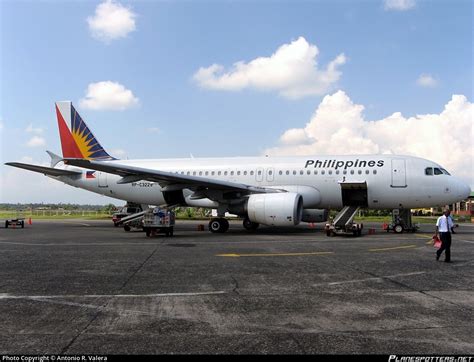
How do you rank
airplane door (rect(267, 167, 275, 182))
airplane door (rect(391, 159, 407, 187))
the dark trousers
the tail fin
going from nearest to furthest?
the dark trousers, airplane door (rect(391, 159, 407, 187)), airplane door (rect(267, 167, 275, 182)), the tail fin

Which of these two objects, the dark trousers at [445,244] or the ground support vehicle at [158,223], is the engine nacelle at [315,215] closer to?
the ground support vehicle at [158,223]

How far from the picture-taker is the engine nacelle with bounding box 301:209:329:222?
2328cm

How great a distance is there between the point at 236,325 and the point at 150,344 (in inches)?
46.6

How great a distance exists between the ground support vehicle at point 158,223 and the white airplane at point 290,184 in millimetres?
1775

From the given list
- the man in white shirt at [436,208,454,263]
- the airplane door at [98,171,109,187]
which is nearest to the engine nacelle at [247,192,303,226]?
the man in white shirt at [436,208,454,263]

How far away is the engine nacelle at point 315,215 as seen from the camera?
23281 mm

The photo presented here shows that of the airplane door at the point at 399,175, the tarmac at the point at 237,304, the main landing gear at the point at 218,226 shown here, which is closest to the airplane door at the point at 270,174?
the main landing gear at the point at 218,226

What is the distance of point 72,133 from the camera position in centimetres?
2748

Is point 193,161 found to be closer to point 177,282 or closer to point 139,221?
point 139,221

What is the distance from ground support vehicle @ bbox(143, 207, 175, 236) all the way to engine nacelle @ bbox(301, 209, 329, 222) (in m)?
7.99

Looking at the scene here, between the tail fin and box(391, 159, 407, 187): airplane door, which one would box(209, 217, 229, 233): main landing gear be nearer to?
box(391, 159, 407, 187): airplane door

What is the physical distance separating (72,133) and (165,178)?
37.1ft

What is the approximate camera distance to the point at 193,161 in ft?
82.8

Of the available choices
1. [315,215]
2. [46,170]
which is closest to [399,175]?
[315,215]
